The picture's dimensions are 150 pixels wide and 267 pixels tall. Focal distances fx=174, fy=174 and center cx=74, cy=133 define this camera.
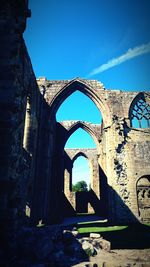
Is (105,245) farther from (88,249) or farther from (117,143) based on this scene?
(117,143)

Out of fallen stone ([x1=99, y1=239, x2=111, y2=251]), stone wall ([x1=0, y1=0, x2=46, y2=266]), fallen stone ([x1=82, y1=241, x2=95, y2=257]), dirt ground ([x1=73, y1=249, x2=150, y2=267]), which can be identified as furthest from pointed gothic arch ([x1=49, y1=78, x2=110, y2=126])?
dirt ground ([x1=73, y1=249, x2=150, y2=267])

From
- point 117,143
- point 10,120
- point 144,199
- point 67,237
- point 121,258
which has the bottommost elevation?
point 121,258

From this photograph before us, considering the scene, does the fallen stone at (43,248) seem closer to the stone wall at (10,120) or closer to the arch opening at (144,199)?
the stone wall at (10,120)

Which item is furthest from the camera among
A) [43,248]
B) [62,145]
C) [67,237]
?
[62,145]

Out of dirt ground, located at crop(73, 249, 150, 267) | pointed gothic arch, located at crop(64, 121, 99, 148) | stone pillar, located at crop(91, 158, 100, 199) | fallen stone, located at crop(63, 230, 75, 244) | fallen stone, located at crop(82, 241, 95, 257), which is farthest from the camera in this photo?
stone pillar, located at crop(91, 158, 100, 199)

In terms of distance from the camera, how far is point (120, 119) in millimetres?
11062

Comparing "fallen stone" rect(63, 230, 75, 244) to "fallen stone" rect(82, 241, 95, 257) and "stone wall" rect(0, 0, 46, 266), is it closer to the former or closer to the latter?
"fallen stone" rect(82, 241, 95, 257)

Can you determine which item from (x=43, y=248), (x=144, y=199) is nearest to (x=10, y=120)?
(x=43, y=248)

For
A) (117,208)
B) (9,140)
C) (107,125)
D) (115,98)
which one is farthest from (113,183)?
(9,140)

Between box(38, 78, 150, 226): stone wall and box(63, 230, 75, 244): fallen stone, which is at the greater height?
box(38, 78, 150, 226): stone wall

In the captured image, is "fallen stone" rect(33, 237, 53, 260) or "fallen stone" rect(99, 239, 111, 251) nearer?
"fallen stone" rect(33, 237, 53, 260)

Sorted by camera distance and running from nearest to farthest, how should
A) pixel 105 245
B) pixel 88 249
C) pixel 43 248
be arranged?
pixel 43 248
pixel 88 249
pixel 105 245

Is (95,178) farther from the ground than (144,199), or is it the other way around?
(95,178)

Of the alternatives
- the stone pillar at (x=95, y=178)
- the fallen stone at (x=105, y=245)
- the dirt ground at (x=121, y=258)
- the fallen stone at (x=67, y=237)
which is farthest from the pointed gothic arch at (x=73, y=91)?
the stone pillar at (x=95, y=178)
